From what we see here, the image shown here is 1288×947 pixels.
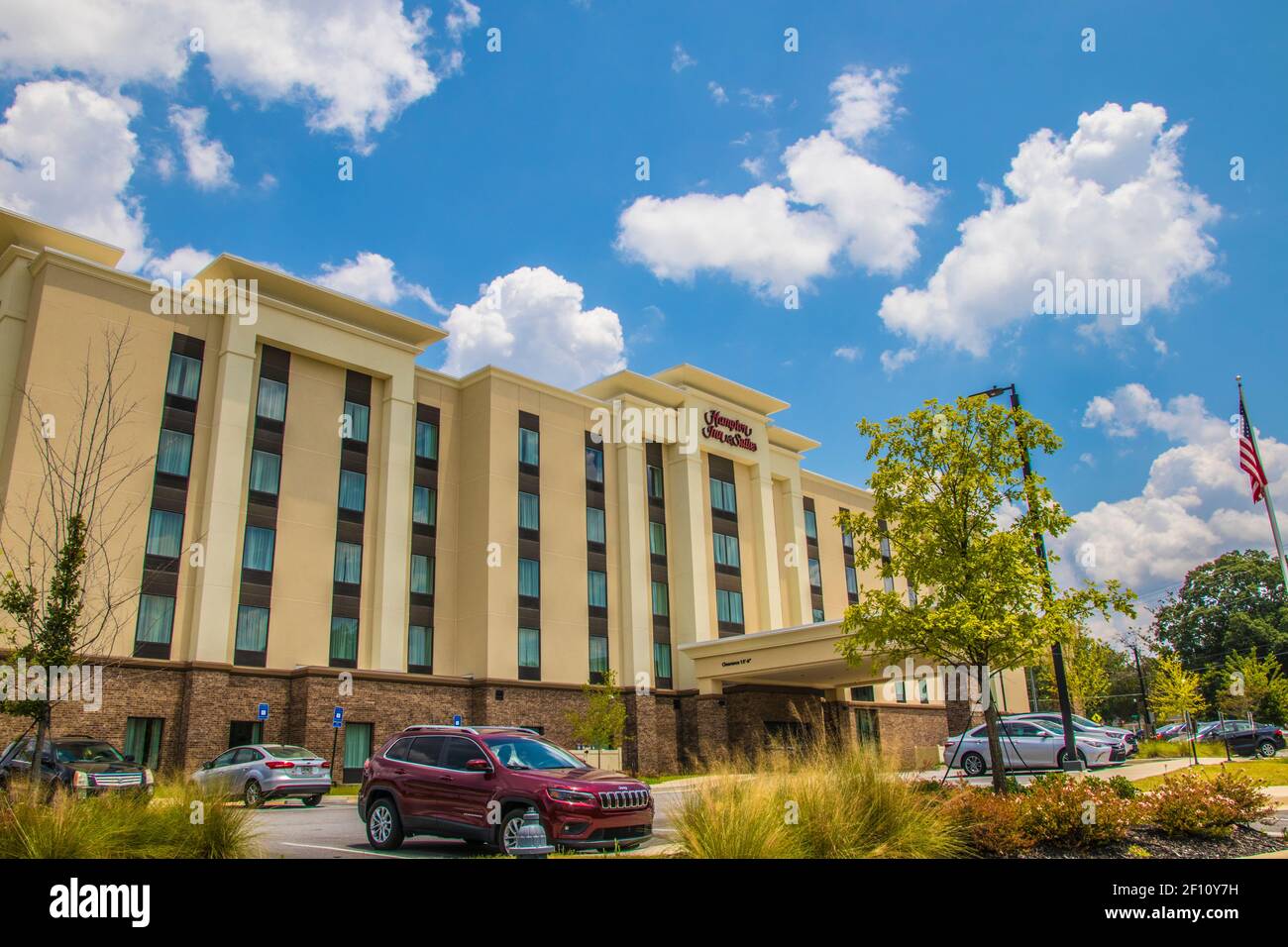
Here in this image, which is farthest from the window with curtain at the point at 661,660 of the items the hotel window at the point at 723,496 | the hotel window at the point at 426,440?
the hotel window at the point at 426,440

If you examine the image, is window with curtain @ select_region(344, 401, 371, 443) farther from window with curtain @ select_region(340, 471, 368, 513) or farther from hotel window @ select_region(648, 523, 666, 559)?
hotel window @ select_region(648, 523, 666, 559)

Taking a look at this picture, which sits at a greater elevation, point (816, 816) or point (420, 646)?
point (420, 646)

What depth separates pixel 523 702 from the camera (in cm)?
3884

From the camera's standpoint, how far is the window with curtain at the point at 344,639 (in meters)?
35.7

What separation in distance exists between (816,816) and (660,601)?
36.3 m

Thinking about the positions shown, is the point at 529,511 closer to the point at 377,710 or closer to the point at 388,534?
the point at 388,534

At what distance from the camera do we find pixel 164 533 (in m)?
32.0

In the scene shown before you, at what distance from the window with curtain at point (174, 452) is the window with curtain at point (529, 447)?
14.0m

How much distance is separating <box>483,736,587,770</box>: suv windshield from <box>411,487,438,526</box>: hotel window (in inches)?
1108

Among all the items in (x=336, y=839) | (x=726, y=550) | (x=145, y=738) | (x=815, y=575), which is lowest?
(x=336, y=839)

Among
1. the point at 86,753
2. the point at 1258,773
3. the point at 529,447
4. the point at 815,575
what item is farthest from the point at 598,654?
the point at 1258,773

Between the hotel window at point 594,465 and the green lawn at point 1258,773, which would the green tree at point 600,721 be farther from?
the green lawn at point 1258,773

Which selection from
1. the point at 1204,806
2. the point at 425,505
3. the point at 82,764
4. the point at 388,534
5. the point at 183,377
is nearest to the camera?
the point at 1204,806
